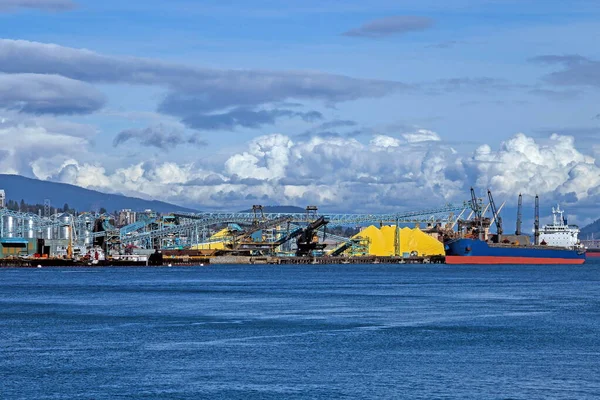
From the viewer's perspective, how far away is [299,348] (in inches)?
1647

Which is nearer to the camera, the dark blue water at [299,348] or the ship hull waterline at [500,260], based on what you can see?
the dark blue water at [299,348]

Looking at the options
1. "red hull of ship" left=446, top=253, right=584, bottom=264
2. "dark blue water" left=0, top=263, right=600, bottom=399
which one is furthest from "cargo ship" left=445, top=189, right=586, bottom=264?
"dark blue water" left=0, top=263, right=600, bottom=399

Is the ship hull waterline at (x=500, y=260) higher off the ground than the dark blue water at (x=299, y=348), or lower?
higher

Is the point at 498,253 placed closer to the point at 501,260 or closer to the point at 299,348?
the point at 501,260

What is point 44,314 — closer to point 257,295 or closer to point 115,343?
point 115,343

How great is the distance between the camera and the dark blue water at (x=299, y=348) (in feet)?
107

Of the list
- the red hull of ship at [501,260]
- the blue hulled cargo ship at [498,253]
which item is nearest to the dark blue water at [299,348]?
the blue hulled cargo ship at [498,253]

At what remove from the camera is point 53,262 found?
165 m

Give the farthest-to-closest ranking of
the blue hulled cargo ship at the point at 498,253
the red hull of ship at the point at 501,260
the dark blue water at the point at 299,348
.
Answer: the red hull of ship at the point at 501,260, the blue hulled cargo ship at the point at 498,253, the dark blue water at the point at 299,348

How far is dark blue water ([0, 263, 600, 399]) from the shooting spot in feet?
107

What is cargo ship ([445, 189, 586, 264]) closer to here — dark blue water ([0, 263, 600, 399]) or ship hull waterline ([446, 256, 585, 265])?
ship hull waterline ([446, 256, 585, 265])

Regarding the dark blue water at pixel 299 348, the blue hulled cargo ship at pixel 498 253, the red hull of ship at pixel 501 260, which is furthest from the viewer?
the red hull of ship at pixel 501 260

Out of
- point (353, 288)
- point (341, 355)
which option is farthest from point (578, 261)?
point (341, 355)

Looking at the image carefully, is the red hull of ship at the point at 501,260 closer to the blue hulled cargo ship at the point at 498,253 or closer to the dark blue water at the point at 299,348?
the blue hulled cargo ship at the point at 498,253
